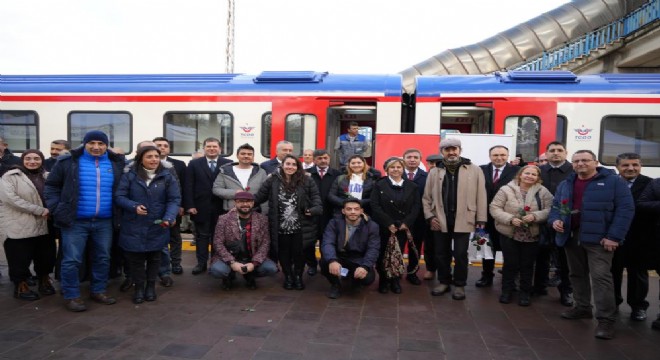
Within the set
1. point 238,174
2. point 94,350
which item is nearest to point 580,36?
point 238,174

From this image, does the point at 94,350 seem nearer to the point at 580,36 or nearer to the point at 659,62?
the point at 659,62

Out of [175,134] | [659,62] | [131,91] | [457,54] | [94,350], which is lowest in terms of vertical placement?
[94,350]

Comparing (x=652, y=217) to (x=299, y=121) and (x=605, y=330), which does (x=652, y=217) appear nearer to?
(x=605, y=330)

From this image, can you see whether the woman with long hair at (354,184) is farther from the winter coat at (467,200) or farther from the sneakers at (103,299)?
the sneakers at (103,299)

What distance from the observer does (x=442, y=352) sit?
11.5 feet

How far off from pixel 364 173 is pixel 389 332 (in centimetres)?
217

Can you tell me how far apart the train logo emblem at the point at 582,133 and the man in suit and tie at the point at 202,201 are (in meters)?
5.86

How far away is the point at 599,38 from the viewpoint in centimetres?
1466

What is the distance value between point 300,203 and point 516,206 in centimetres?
249

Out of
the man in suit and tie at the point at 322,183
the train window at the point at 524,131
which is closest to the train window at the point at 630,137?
the train window at the point at 524,131

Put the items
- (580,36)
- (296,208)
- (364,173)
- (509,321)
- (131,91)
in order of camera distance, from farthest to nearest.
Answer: (580,36), (131,91), (364,173), (296,208), (509,321)

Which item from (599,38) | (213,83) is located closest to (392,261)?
(213,83)

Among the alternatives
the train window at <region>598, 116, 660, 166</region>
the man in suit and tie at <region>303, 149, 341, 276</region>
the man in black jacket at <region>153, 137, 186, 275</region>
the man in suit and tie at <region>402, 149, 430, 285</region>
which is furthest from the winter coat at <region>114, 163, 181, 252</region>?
the train window at <region>598, 116, 660, 166</region>

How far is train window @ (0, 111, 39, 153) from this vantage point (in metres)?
8.20
